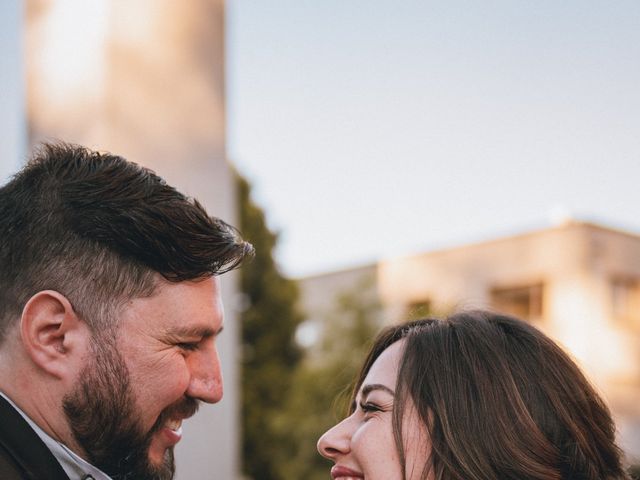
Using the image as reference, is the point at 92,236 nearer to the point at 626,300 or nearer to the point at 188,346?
the point at 188,346

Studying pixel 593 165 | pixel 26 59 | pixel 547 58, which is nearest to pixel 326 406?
pixel 593 165

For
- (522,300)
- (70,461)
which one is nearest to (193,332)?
(70,461)

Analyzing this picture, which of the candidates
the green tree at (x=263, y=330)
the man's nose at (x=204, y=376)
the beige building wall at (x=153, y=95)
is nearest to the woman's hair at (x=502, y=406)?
the man's nose at (x=204, y=376)

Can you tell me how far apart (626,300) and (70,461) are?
12682 mm

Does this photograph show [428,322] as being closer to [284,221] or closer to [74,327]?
A: [74,327]

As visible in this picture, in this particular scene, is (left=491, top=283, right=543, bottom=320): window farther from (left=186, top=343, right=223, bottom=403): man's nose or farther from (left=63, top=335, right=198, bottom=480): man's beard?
(left=63, top=335, right=198, bottom=480): man's beard

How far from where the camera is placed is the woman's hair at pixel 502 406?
1.76 m

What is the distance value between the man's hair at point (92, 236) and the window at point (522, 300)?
39.4 ft

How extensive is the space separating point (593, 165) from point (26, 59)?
9036 millimetres

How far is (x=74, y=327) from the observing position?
1628mm

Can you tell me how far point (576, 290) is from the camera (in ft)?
41.5

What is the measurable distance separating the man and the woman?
1.20 feet

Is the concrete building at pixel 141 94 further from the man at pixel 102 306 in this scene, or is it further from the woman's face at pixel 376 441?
the woman's face at pixel 376 441

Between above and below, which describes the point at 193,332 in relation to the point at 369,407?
above
